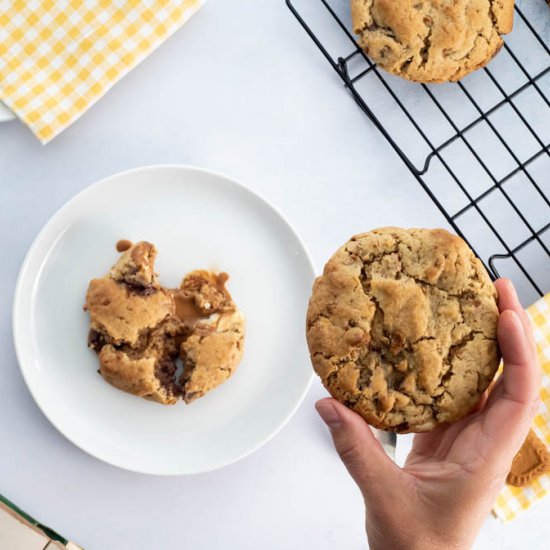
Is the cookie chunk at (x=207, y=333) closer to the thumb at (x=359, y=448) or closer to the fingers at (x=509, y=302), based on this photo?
the thumb at (x=359, y=448)

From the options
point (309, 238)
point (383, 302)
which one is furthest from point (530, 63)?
point (383, 302)

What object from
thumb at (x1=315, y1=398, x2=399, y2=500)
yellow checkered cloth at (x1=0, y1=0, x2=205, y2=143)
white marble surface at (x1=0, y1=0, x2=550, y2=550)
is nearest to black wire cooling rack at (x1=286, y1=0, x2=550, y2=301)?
white marble surface at (x1=0, y1=0, x2=550, y2=550)

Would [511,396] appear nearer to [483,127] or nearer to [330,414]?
[330,414]

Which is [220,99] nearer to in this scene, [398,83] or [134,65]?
[134,65]

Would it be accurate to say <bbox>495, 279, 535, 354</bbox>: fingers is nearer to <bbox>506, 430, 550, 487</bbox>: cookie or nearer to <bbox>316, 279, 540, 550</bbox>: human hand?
<bbox>316, 279, 540, 550</bbox>: human hand

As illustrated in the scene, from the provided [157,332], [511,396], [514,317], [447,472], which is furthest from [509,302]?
[157,332]
